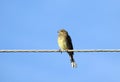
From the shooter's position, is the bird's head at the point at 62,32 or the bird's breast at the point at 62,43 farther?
the bird's head at the point at 62,32

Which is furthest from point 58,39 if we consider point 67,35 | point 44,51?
point 44,51

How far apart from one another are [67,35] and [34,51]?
6.55 metres

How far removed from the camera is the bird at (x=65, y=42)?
18750mm

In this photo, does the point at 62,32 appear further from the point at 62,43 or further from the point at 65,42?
the point at 62,43

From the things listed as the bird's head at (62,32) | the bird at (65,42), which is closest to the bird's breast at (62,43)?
the bird at (65,42)

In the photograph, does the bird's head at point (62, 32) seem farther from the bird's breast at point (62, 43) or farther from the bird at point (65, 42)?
the bird's breast at point (62, 43)

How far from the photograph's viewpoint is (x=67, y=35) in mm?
19719

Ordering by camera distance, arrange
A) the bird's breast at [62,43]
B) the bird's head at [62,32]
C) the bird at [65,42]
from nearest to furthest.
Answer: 1. the bird at [65,42]
2. the bird's breast at [62,43]
3. the bird's head at [62,32]

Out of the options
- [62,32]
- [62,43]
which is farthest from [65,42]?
[62,32]

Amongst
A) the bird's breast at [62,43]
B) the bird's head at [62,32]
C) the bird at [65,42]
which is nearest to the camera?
the bird at [65,42]

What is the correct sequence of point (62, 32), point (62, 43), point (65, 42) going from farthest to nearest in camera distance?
point (62, 32)
point (65, 42)
point (62, 43)

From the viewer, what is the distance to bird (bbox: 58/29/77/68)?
61.5 feet

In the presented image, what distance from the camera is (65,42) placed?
19.2 m
